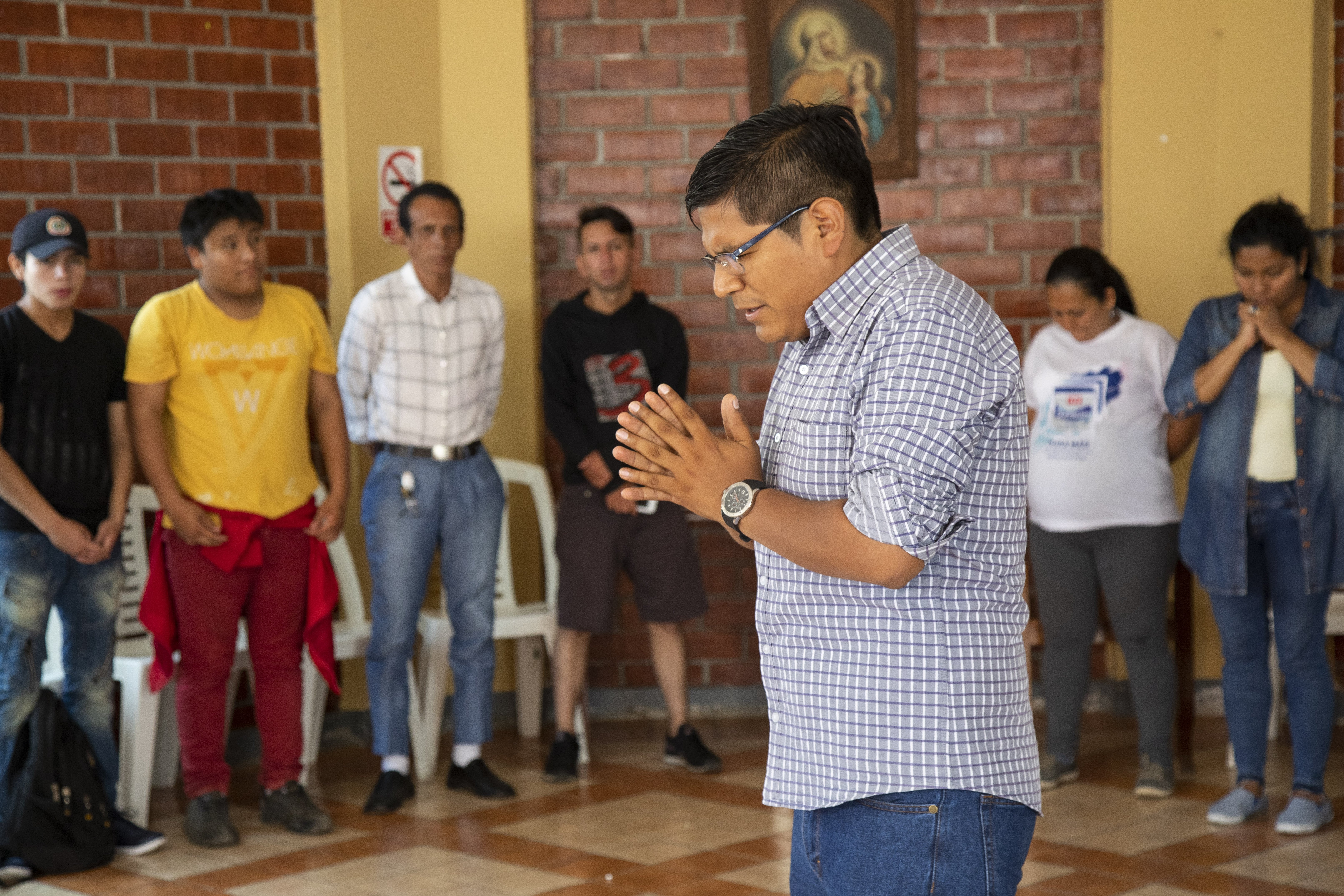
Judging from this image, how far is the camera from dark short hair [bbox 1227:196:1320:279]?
11.7ft

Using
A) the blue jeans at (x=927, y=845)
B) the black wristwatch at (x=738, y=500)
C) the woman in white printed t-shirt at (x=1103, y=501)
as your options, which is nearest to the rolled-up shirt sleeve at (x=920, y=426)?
the black wristwatch at (x=738, y=500)

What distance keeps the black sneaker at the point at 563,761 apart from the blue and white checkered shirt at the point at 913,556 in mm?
2925

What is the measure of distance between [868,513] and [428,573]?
3120 mm

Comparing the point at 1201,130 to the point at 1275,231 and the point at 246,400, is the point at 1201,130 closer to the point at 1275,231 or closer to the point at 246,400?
the point at 1275,231

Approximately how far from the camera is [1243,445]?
146 inches

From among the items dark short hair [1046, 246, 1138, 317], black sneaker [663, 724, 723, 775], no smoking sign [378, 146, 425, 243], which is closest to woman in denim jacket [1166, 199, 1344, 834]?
dark short hair [1046, 246, 1138, 317]

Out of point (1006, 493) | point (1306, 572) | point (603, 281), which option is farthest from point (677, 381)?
point (1006, 493)

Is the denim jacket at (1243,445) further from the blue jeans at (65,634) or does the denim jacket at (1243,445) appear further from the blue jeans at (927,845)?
the blue jeans at (65,634)

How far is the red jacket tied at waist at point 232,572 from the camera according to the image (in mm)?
3783

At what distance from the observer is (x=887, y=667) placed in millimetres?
1405

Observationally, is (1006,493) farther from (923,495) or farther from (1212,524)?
(1212,524)

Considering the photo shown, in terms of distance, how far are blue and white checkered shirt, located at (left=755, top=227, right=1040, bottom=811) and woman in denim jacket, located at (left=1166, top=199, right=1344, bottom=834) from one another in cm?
248

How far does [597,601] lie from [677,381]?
0.78 meters

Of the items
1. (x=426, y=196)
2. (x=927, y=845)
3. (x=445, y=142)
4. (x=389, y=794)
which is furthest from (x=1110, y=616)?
(x=927, y=845)
